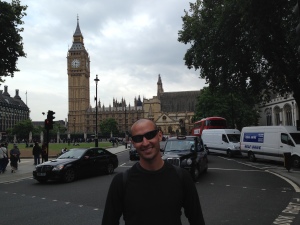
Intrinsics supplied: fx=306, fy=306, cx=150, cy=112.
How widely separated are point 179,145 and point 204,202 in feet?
17.4

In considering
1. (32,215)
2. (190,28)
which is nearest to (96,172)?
(32,215)

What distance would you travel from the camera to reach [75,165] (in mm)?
13508

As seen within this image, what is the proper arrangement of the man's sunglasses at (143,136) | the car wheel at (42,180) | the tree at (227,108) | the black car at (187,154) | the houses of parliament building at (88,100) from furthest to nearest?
the houses of parliament building at (88,100) < the tree at (227,108) < the car wheel at (42,180) < the black car at (187,154) < the man's sunglasses at (143,136)

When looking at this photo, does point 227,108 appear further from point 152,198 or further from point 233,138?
point 152,198

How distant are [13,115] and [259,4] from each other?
13542 cm

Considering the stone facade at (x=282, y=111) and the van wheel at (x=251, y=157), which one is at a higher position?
the stone facade at (x=282, y=111)

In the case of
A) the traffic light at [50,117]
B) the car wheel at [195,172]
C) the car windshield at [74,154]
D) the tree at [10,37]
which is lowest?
the car wheel at [195,172]

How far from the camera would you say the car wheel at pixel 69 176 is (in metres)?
12.9

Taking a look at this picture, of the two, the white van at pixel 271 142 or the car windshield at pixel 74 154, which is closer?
the car windshield at pixel 74 154

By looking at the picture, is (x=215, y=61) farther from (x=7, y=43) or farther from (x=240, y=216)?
(x=240, y=216)

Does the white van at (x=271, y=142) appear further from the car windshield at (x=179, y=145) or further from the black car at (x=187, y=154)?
the car windshield at (x=179, y=145)

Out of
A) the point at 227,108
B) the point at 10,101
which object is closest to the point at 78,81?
the point at 10,101

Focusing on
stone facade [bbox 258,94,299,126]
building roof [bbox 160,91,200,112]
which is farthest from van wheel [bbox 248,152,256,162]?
building roof [bbox 160,91,200,112]

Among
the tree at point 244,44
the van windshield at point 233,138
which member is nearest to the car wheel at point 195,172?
the tree at point 244,44
